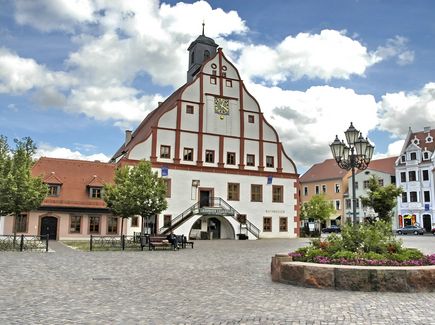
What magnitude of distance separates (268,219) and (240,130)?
9.00m

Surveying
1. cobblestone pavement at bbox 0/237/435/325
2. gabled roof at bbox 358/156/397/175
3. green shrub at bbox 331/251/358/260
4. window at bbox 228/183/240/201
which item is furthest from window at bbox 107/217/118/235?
gabled roof at bbox 358/156/397/175

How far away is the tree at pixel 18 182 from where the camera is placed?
25.0m

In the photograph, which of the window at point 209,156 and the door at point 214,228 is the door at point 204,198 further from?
the window at point 209,156

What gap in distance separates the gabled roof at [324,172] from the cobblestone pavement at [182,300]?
A: 200ft

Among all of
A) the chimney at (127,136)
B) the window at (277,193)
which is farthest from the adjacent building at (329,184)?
the chimney at (127,136)

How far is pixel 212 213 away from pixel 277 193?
8.17 m

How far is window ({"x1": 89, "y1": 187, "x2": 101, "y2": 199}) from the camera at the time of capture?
37781 millimetres

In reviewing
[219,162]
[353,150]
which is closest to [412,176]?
[219,162]

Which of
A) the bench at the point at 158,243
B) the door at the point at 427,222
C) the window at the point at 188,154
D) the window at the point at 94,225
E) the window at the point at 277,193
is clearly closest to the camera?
the bench at the point at 158,243

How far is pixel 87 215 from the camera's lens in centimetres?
3706

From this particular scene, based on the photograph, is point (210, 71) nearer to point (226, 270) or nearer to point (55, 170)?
point (55, 170)

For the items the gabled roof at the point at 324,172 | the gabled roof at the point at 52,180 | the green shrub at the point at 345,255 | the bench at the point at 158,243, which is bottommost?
the bench at the point at 158,243

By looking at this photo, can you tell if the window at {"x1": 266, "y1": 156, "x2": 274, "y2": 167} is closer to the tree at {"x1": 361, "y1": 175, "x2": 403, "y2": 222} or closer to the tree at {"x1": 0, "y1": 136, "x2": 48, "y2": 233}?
the tree at {"x1": 361, "y1": 175, "x2": 403, "y2": 222}

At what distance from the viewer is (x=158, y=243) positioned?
25.3 metres
